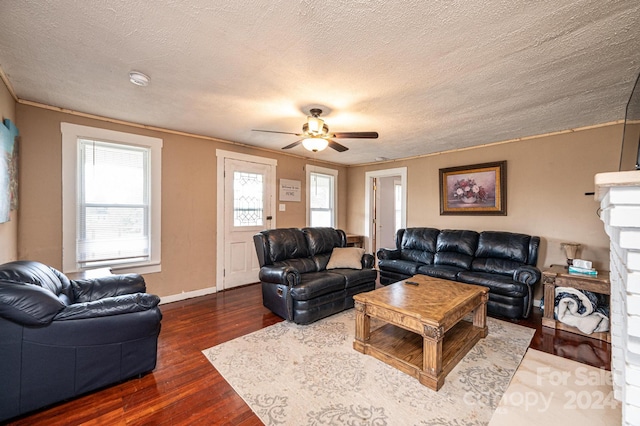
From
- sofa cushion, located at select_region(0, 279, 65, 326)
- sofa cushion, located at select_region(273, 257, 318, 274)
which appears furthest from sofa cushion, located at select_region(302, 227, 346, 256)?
sofa cushion, located at select_region(0, 279, 65, 326)

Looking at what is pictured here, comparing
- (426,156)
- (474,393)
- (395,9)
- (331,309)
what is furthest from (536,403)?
(426,156)

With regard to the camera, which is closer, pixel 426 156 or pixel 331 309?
pixel 331 309

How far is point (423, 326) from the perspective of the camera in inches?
78.2

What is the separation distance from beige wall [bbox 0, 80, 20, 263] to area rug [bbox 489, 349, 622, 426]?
156 inches

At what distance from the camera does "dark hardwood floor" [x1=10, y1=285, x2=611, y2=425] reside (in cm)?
163

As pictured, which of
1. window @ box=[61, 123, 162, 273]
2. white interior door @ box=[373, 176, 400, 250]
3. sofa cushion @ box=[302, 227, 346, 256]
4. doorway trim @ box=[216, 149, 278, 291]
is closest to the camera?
window @ box=[61, 123, 162, 273]

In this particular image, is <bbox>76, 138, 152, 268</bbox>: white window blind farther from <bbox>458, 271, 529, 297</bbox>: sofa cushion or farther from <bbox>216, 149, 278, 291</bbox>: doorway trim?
<bbox>458, 271, 529, 297</bbox>: sofa cushion

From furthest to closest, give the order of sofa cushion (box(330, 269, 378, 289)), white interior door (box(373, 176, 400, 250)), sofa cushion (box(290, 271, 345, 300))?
white interior door (box(373, 176, 400, 250))
sofa cushion (box(330, 269, 378, 289))
sofa cushion (box(290, 271, 345, 300))

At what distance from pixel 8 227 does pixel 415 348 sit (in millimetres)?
3850

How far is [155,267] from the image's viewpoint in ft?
11.7

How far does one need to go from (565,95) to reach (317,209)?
4.17 meters

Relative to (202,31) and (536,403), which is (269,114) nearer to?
(202,31)

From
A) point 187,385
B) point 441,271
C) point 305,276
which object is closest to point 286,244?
point 305,276

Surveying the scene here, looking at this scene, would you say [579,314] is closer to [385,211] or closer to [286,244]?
[286,244]
